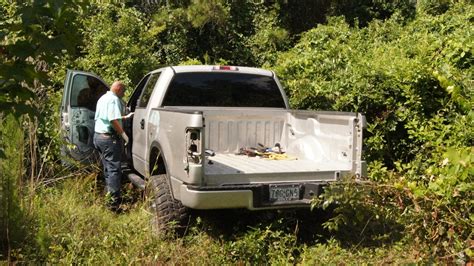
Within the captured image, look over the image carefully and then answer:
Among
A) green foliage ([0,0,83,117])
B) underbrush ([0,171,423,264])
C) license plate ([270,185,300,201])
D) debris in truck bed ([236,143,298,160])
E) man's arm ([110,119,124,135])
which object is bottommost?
underbrush ([0,171,423,264])

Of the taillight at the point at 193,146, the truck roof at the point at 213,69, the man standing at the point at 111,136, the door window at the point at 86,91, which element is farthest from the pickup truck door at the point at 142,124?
the taillight at the point at 193,146

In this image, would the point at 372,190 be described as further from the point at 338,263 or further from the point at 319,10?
the point at 319,10

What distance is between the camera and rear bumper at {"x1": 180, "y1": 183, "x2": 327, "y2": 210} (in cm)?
482

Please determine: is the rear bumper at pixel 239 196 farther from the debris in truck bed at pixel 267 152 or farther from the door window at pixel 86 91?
the door window at pixel 86 91

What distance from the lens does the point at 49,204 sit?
18.6 feet

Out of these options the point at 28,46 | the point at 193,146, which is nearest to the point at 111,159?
the point at 193,146

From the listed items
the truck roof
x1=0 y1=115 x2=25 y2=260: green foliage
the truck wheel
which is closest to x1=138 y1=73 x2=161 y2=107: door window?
the truck roof

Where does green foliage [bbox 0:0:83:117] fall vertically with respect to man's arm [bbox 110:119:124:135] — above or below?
above

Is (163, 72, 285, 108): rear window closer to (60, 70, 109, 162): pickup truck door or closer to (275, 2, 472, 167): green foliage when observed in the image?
(275, 2, 472, 167): green foliage

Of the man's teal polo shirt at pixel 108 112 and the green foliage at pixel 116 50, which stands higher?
the green foliage at pixel 116 50

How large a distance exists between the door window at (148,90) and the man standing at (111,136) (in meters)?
0.30

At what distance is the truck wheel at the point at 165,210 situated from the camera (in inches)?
207

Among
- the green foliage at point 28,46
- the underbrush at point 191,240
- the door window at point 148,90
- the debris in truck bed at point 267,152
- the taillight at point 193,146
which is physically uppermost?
the green foliage at point 28,46

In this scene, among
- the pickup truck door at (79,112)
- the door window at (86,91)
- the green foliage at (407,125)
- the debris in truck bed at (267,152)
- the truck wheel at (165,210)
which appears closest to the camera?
the green foliage at (407,125)
